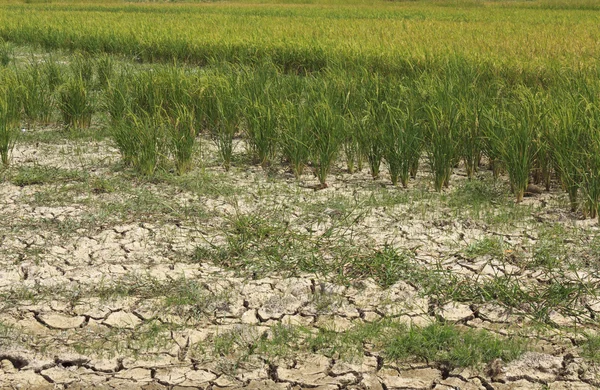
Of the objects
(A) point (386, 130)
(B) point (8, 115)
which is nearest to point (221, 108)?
(A) point (386, 130)

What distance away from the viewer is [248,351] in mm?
2766

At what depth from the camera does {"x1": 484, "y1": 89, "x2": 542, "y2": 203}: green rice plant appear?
4.26 metres

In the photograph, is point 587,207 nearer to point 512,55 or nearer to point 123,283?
point 123,283

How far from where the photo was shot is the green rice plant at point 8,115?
16.3ft

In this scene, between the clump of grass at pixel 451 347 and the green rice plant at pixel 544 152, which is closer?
the clump of grass at pixel 451 347

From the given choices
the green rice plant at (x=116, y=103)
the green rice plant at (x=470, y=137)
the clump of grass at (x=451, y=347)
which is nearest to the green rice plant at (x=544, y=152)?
the green rice plant at (x=470, y=137)

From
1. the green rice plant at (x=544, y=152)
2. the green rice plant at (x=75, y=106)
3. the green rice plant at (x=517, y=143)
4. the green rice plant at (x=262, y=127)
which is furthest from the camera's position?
the green rice plant at (x=75, y=106)

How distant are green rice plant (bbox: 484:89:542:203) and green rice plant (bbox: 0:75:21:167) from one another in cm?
295

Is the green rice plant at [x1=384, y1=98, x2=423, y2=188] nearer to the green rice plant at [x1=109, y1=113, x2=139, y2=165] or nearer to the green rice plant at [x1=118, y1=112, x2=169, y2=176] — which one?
the green rice plant at [x1=118, y1=112, x2=169, y2=176]

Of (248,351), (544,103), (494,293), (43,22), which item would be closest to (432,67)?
(544,103)

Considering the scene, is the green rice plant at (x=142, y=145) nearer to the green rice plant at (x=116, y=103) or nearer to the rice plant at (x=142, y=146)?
the rice plant at (x=142, y=146)

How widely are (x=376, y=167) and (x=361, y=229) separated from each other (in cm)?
90

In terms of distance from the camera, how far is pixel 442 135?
4.51 metres

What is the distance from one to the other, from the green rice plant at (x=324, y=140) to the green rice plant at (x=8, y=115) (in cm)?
188
